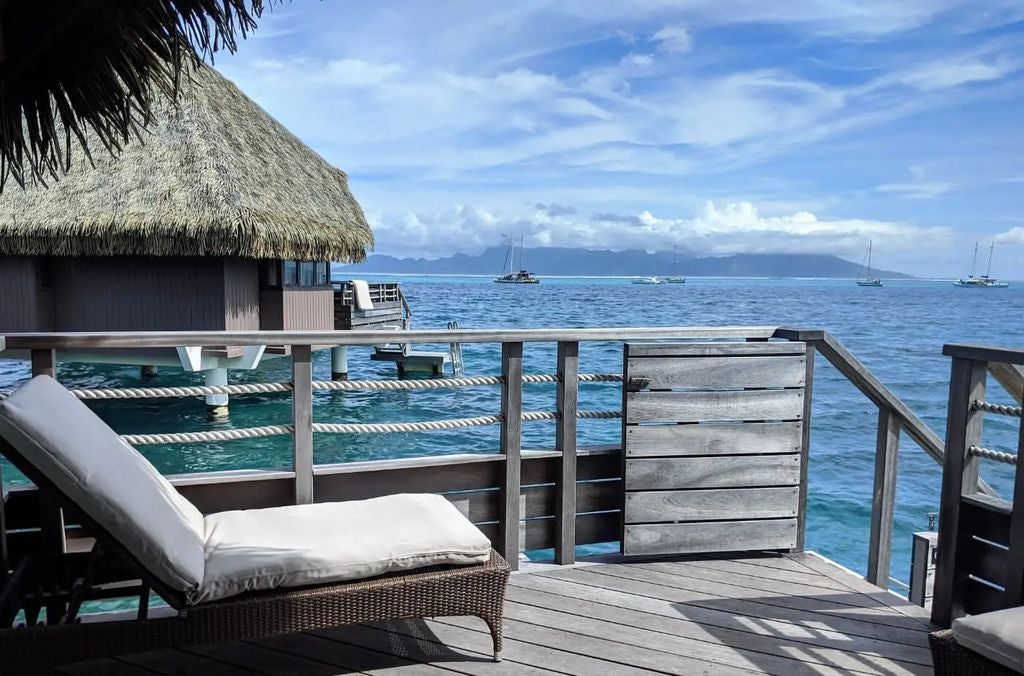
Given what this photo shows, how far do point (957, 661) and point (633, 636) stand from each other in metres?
1.04

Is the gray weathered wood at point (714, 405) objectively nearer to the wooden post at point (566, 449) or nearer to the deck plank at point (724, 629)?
the wooden post at point (566, 449)

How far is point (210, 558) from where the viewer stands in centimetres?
193

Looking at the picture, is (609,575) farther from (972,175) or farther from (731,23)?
(972,175)

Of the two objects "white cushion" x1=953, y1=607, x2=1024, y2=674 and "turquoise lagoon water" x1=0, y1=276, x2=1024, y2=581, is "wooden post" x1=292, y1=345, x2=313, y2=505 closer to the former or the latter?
"white cushion" x1=953, y1=607, x2=1024, y2=674

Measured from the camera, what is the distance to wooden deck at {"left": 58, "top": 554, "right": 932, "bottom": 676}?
2.19m

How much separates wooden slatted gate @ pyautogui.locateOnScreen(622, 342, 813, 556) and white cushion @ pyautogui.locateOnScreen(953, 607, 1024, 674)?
1490mm

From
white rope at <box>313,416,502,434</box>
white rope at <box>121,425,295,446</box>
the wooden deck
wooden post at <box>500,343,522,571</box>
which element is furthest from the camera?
wooden post at <box>500,343,522,571</box>

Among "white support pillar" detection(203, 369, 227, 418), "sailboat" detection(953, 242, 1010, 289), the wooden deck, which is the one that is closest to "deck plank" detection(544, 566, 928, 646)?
the wooden deck

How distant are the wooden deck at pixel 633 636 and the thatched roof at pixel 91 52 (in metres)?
1.68

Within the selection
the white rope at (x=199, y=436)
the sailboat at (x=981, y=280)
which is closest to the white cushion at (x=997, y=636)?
the white rope at (x=199, y=436)

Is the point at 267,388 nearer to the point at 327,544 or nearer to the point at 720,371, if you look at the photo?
the point at 327,544

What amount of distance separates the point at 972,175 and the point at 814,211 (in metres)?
19.0

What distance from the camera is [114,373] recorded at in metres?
16.4

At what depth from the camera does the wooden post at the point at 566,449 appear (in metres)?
3.04
